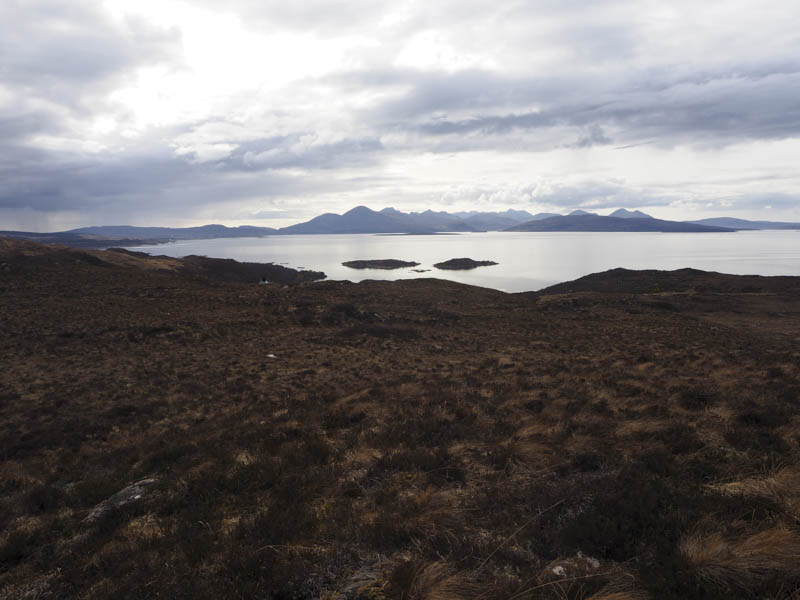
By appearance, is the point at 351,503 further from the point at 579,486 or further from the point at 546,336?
the point at 546,336

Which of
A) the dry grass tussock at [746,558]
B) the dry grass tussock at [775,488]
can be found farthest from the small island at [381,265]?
the dry grass tussock at [746,558]

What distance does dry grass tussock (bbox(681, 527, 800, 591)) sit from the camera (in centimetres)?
386

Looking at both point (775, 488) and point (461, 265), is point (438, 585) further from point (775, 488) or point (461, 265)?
point (461, 265)

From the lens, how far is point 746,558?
4.02m

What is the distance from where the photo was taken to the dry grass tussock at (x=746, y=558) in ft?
12.7

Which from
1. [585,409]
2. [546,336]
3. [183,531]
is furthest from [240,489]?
[546,336]

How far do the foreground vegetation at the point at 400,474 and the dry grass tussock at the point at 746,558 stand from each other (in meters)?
0.02

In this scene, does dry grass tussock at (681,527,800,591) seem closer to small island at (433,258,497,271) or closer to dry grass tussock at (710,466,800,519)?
dry grass tussock at (710,466,800,519)

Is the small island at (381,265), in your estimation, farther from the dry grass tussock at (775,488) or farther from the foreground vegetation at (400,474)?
the dry grass tussock at (775,488)

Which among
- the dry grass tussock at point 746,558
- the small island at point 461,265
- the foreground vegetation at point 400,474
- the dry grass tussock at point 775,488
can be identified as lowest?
the foreground vegetation at point 400,474

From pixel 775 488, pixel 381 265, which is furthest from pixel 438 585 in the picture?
pixel 381 265

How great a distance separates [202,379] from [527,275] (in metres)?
99.9

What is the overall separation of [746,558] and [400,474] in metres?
4.85

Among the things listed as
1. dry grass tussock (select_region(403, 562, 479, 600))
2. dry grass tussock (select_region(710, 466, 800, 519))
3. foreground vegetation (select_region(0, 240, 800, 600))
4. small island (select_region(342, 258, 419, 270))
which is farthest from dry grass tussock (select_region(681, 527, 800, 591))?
small island (select_region(342, 258, 419, 270))
